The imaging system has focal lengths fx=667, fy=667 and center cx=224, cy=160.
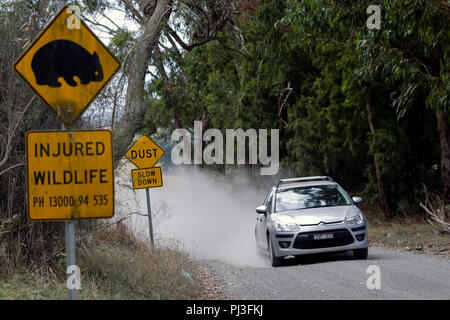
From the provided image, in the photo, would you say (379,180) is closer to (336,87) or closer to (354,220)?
(336,87)

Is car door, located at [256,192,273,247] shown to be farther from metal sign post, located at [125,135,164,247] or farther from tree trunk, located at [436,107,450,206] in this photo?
tree trunk, located at [436,107,450,206]

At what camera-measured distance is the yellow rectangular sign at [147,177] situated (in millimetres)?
16969

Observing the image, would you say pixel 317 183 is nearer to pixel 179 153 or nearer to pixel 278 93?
pixel 278 93

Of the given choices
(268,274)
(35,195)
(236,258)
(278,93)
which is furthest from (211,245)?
(35,195)

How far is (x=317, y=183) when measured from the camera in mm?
14555

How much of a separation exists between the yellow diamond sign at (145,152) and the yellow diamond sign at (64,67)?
35.4 ft

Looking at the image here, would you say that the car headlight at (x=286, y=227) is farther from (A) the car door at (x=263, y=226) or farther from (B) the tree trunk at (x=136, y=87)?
(B) the tree trunk at (x=136, y=87)

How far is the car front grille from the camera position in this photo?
41.8ft

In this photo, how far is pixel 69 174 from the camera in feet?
21.1

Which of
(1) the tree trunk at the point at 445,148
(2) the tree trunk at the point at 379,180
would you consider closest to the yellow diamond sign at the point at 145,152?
(2) the tree trunk at the point at 379,180

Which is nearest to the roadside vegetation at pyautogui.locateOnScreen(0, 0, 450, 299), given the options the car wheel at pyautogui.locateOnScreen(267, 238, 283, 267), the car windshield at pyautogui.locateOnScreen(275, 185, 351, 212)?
the car wheel at pyautogui.locateOnScreen(267, 238, 283, 267)

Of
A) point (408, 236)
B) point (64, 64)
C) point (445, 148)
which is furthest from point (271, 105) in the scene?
point (64, 64)

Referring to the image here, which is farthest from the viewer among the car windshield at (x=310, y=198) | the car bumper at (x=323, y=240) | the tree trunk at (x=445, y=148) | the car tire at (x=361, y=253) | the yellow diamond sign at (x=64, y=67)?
the tree trunk at (x=445, y=148)
